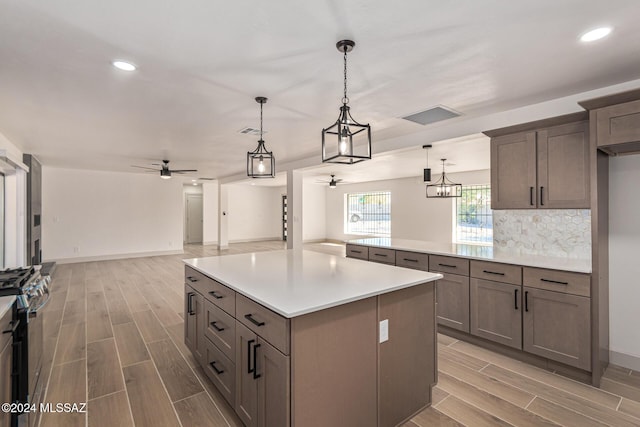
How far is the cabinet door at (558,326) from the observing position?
238 centimetres

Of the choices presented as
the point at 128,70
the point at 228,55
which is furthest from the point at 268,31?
the point at 128,70

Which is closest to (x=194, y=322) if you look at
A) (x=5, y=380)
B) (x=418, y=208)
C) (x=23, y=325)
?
(x=23, y=325)

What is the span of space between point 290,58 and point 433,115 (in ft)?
6.43

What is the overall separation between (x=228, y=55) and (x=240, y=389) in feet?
7.23

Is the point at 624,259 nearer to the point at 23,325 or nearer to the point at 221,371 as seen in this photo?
the point at 221,371

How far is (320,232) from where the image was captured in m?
12.6

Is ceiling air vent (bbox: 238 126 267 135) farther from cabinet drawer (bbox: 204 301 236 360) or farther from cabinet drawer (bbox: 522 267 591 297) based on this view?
cabinet drawer (bbox: 522 267 591 297)

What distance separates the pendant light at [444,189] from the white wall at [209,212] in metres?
7.37

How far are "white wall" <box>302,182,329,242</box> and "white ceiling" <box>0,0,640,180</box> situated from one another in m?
8.18

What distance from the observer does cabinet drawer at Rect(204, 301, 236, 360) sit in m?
1.94

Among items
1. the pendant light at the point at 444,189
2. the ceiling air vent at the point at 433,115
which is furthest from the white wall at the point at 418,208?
the ceiling air vent at the point at 433,115

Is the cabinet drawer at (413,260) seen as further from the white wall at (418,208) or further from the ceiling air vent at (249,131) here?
the white wall at (418,208)

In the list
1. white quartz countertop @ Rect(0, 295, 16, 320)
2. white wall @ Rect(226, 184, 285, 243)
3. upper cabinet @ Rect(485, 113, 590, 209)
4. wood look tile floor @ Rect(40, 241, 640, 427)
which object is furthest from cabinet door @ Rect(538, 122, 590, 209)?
white wall @ Rect(226, 184, 285, 243)

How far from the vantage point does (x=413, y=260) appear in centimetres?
362
